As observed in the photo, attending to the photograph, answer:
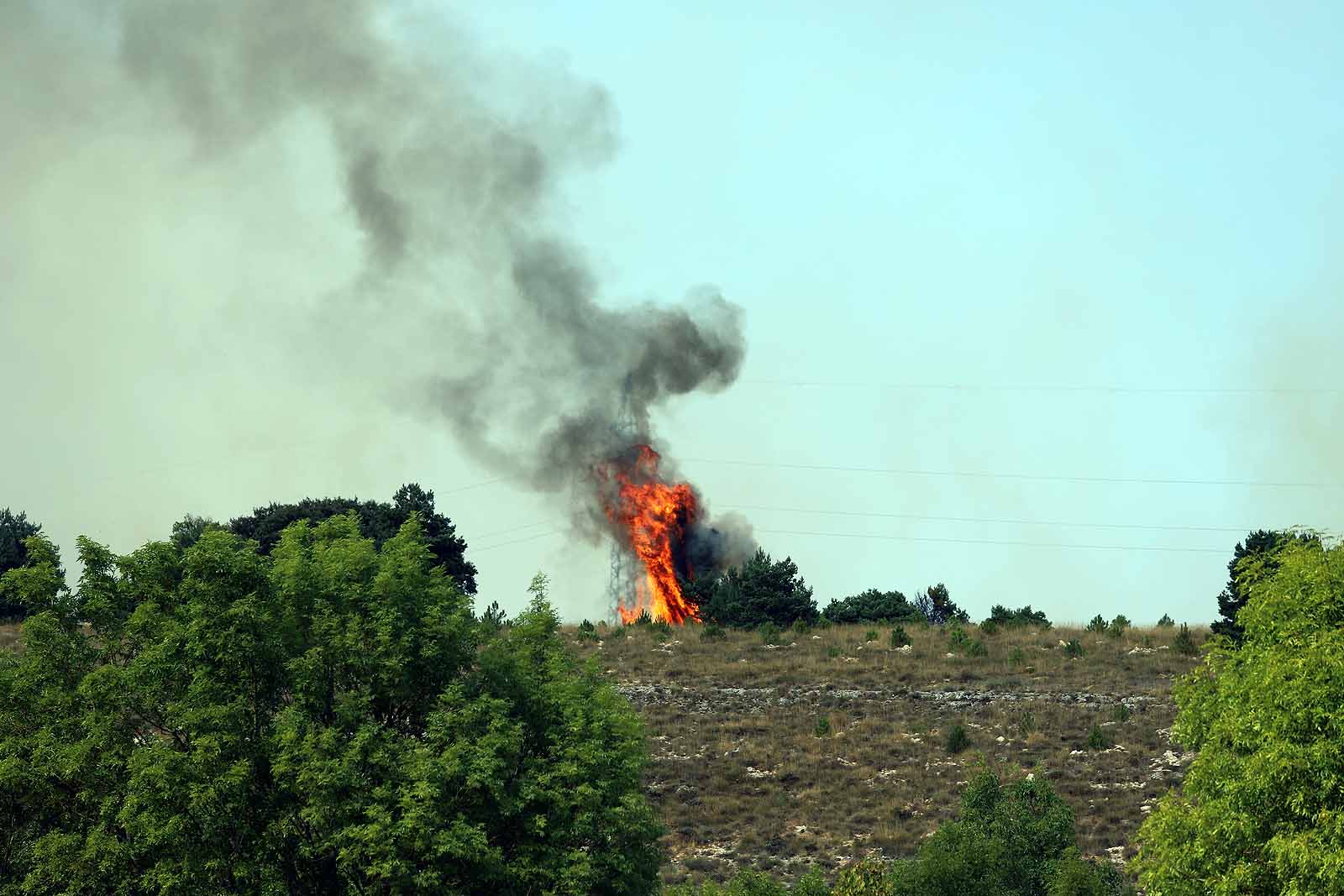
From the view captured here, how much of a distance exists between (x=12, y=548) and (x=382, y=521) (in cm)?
2481

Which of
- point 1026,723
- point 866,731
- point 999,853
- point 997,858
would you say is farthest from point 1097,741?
point 997,858

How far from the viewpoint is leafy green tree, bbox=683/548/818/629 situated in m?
94.1

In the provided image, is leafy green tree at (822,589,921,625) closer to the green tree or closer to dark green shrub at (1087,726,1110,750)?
dark green shrub at (1087,726,1110,750)

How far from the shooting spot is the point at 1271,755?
1254 inches

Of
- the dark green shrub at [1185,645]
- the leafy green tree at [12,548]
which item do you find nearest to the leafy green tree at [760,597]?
the dark green shrub at [1185,645]

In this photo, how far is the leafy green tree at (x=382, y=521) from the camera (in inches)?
3920

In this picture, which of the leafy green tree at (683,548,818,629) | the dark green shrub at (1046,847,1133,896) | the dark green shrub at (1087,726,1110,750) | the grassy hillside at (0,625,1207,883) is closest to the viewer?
the dark green shrub at (1046,847,1133,896)

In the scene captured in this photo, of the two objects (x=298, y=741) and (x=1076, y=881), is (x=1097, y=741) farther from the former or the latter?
(x=298, y=741)

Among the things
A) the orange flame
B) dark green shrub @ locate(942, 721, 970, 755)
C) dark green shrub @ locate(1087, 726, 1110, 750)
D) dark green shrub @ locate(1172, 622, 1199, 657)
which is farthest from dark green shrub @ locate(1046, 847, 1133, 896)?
the orange flame

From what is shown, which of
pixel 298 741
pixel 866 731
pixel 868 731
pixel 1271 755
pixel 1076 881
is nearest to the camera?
pixel 1271 755

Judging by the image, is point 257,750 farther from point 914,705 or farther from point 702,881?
point 914,705

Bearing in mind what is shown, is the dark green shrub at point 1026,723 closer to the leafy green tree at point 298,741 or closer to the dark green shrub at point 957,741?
the dark green shrub at point 957,741

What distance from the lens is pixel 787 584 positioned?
3819 inches

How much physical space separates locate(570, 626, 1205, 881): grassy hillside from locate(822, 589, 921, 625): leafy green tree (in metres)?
12.2
